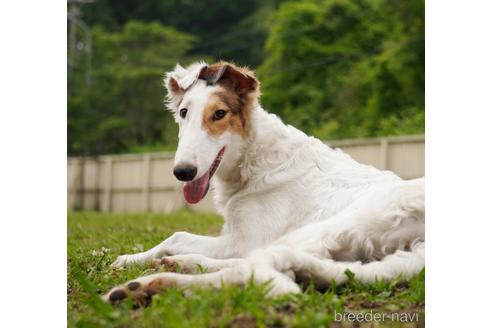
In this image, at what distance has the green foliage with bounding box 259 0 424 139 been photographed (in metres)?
11.8

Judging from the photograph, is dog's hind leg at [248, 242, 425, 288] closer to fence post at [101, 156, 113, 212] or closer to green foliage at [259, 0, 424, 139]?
fence post at [101, 156, 113, 212]

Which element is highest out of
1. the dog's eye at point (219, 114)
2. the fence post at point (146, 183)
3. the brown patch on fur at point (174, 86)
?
the brown patch on fur at point (174, 86)

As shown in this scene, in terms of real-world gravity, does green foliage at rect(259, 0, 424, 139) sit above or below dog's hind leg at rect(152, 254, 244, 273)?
above

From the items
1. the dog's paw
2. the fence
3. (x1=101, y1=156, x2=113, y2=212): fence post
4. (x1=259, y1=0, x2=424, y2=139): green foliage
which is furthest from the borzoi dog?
(x1=259, y1=0, x2=424, y2=139): green foliage

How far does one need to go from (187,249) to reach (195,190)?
745 millimetres

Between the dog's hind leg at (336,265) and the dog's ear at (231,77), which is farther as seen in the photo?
the dog's ear at (231,77)

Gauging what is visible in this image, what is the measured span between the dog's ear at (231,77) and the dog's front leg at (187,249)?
1.12 metres

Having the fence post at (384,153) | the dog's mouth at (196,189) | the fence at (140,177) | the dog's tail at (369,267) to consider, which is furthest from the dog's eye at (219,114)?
the fence post at (384,153)

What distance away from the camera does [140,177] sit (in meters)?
7.28

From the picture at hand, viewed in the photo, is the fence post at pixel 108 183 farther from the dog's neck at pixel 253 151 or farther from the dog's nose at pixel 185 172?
the dog's nose at pixel 185 172

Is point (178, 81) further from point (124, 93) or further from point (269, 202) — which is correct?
point (124, 93)

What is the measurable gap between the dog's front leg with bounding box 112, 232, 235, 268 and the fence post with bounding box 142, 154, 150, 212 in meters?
2.52

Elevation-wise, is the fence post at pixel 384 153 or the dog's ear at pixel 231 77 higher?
Result: the dog's ear at pixel 231 77

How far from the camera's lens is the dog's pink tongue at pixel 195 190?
403 centimetres
